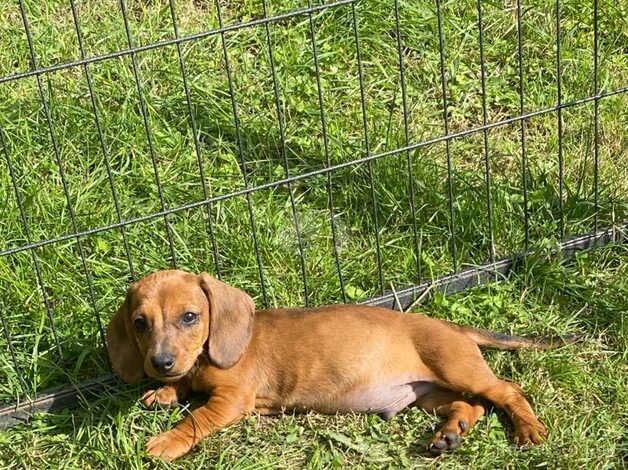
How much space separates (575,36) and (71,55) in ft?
10.0

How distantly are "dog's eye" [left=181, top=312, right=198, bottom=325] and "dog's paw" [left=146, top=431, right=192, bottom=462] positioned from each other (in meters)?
0.44

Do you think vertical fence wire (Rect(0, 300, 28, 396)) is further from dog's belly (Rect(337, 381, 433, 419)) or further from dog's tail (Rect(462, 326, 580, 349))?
dog's tail (Rect(462, 326, 580, 349))

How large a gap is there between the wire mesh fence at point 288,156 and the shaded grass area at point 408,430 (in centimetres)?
29

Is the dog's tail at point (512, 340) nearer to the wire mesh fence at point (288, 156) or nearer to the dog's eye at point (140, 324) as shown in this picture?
the wire mesh fence at point (288, 156)

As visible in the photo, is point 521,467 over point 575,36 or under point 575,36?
under

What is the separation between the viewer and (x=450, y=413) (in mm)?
4223

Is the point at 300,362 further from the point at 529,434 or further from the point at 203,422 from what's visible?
the point at 529,434

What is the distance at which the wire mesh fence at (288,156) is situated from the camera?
474 centimetres

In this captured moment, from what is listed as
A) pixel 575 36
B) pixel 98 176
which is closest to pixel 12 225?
pixel 98 176

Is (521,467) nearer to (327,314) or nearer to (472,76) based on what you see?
(327,314)

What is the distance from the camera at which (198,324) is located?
13.4 ft

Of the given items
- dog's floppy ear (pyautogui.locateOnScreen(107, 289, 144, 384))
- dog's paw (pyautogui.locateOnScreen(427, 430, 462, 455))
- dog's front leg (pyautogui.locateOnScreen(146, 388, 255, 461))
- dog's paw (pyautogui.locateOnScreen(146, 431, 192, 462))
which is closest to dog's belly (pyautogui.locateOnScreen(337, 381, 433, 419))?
dog's paw (pyautogui.locateOnScreen(427, 430, 462, 455))

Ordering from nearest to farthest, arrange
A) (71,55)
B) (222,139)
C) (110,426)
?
(110,426), (222,139), (71,55)

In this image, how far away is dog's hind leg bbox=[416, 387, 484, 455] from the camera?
4.07 meters
